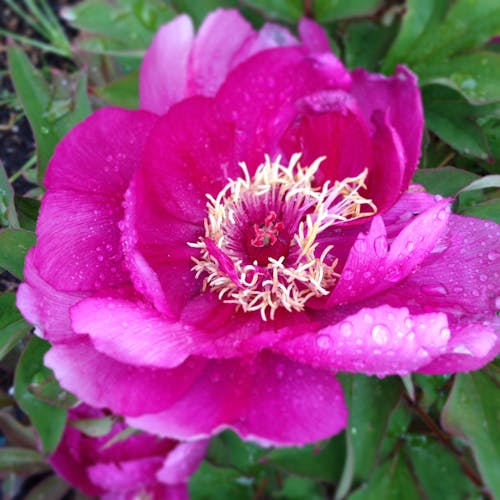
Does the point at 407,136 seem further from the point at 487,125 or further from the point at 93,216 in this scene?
the point at 93,216

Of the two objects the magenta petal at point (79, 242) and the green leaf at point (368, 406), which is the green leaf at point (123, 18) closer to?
the magenta petal at point (79, 242)

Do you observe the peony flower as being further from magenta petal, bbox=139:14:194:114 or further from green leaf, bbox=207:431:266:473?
green leaf, bbox=207:431:266:473

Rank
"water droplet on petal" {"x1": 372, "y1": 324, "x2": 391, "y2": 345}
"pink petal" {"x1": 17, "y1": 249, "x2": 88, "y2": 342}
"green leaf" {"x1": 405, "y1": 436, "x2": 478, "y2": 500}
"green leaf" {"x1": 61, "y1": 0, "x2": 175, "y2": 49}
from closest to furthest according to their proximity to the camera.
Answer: "water droplet on petal" {"x1": 372, "y1": 324, "x2": 391, "y2": 345}, "pink petal" {"x1": 17, "y1": 249, "x2": 88, "y2": 342}, "green leaf" {"x1": 405, "y1": 436, "x2": 478, "y2": 500}, "green leaf" {"x1": 61, "y1": 0, "x2": 175, "y2": 49}

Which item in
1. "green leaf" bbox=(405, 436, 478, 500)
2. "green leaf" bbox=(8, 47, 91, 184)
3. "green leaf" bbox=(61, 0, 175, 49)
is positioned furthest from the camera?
"green leaf" bbox=(61, 0, 175, 49)

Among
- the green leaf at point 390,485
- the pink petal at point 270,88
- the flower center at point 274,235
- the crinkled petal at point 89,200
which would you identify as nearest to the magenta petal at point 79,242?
the crinkled petal at point 89,200

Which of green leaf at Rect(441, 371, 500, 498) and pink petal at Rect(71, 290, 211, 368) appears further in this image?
green leaf at Rect(441, 371, 500, 498)

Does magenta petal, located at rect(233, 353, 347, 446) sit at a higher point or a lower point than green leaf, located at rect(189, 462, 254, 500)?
higher

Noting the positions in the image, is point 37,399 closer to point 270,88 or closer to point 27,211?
point 27,211

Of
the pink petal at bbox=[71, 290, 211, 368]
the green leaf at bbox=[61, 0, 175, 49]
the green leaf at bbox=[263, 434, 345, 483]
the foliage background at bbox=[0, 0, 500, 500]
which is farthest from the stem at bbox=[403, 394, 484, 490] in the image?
the green leaf at bbox=[61, 0, 175, 49]
